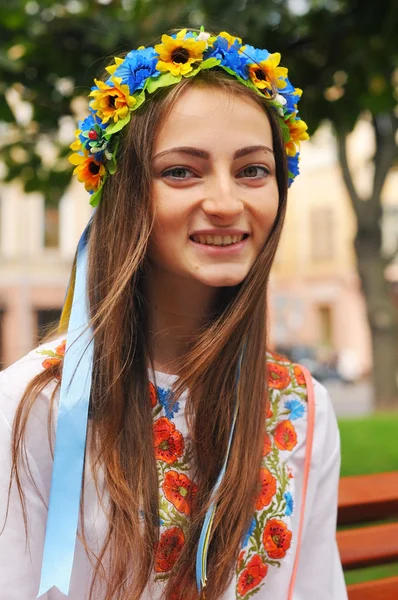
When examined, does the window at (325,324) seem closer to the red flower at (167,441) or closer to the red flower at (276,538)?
the red flower at (276,538)

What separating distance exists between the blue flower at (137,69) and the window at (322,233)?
22.7 meters

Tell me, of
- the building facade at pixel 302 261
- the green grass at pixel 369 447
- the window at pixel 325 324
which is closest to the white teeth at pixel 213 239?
the green grass at pixel 369 447

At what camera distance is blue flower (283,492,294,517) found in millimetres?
1540

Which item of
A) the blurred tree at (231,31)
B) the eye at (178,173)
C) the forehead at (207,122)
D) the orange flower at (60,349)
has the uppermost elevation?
the blurred tree at (231,31)

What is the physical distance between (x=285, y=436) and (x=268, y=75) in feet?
2.40

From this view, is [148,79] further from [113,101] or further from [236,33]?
[236,33]

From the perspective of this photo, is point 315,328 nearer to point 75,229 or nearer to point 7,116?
point 75,229

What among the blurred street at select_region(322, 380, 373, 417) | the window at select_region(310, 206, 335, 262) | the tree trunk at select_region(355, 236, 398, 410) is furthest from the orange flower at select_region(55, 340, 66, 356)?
the window at select_region(310, 206, 335, 262)

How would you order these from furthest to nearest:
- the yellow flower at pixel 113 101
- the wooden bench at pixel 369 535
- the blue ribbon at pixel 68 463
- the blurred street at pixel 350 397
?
the blurred street at pixel 350 397, the wooden bench at pixel 369 535, the yellow flower at pixel 113 101, the blue ribbon at pixel 68 463

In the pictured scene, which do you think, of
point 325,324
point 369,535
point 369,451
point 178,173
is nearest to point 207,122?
point 178,173

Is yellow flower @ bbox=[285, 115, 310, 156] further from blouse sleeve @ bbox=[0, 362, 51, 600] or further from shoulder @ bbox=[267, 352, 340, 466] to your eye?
blouse sleeve @ bbox=[0, 362, 51, 600]

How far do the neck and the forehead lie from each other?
28 centimetres

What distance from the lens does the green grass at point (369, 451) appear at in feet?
9.66

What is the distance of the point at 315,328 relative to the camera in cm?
2425
